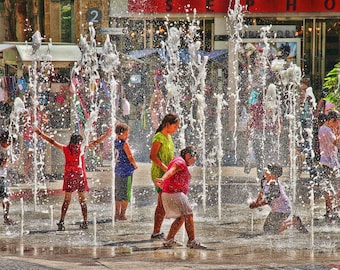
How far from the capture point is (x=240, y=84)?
26344 mm

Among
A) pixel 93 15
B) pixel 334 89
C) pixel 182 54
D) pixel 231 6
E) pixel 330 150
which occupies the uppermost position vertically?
pixel 231 6

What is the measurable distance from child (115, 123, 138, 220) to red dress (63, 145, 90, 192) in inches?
21.0

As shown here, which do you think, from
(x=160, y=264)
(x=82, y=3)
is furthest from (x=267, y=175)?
(x=82, y=3)

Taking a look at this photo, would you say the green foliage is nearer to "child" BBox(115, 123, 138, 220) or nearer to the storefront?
"child" BBox(115, 123, 138, 220)

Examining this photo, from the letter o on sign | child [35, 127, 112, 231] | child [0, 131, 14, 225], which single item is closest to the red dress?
child [35, 127, 112, 231]

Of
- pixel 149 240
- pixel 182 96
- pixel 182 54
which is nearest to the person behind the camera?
pixel 149 240

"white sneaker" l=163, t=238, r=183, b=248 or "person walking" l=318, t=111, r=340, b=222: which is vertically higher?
"person walking" l=318, t=111, r=340, b=222

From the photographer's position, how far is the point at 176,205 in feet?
34.8

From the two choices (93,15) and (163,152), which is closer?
(163,152)

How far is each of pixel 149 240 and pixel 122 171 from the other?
1.60 metres

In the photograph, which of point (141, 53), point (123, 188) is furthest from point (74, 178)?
point (141, 53)

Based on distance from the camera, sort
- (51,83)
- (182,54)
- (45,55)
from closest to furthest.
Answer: (51,83) < (45,55) < (182,54)

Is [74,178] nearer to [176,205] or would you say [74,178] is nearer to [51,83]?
[176,205]

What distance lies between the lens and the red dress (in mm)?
11938
